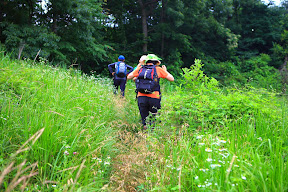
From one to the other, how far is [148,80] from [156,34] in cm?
1554

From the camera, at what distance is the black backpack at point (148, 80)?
4.42 metres

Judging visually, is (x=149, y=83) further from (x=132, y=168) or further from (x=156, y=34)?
(x=156, y=34)

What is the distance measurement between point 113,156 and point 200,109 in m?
1.66

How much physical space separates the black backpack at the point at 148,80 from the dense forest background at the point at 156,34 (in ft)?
7.28

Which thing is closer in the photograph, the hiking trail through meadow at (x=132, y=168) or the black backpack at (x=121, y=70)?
the hiking trail through meadow at (x=132, y=168)

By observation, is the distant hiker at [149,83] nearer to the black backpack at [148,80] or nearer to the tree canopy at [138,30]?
the black backpack at [148,80]

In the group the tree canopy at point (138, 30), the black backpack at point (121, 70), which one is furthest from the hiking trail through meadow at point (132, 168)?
the tree canopy at point (138, 30)

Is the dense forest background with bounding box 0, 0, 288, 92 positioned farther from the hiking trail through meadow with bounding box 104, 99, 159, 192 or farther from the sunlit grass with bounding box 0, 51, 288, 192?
the hiking trail through meadow with bounding box 104, 99, 159, 192

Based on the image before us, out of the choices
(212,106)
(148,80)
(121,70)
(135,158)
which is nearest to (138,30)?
(121,70)

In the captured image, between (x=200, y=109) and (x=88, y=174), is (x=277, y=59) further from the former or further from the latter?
(x=88, y=174)

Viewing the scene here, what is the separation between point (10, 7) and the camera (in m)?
9.52

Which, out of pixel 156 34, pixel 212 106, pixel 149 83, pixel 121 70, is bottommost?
pixel 212 106

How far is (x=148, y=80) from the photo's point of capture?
443 cm

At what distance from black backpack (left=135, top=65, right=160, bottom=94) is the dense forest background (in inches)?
87.4
